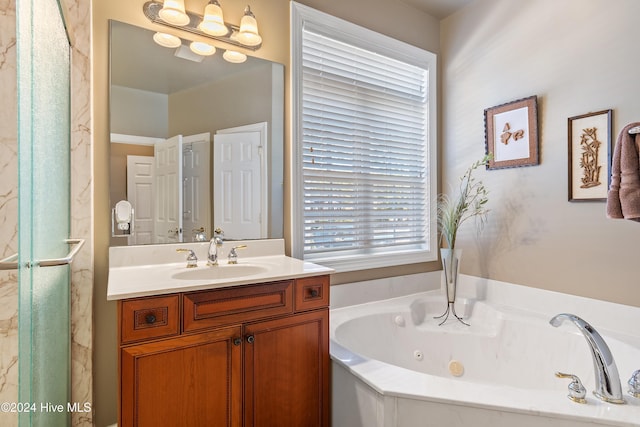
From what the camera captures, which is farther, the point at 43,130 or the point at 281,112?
the point at 281,112

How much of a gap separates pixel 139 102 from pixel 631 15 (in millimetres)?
2526

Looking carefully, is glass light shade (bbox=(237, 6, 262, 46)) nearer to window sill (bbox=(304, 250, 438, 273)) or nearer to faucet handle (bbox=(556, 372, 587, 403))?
window sill (bbox=(304, 250, 438, 273))

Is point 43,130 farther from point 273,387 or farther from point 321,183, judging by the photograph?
point 321,183

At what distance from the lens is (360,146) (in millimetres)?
2416

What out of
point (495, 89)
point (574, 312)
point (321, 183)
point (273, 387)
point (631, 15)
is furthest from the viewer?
point (495, 89)

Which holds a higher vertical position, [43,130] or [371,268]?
[43,130]

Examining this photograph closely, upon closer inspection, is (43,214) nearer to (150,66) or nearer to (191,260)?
(191,260)

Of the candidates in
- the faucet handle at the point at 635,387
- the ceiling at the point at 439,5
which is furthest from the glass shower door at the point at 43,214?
the ceiling at the point at 439,5

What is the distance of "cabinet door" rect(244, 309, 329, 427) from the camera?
143 centimetres

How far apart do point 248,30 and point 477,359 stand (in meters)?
2.39

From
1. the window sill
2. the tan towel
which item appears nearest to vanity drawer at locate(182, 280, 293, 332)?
the window sill

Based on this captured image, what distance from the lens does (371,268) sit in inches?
95.6

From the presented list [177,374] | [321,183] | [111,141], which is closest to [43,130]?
[111,141]

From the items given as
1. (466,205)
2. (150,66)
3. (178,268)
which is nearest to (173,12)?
(150,66)
